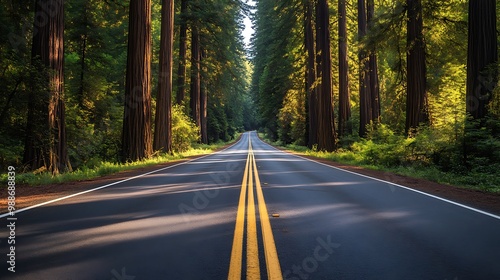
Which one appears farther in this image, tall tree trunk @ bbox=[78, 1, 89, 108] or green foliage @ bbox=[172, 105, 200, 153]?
green foliage @ bbox=[172, 105, 200, 153]

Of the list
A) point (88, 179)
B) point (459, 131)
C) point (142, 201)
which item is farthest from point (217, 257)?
point (459, 131)

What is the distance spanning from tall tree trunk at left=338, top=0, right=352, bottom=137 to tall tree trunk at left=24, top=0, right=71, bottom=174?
64.2ft

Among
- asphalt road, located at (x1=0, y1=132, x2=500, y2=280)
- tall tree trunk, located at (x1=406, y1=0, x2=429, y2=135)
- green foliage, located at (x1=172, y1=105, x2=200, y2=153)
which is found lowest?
asphalt road, located at (x1=0, y1=132, x2=500, y2=280)

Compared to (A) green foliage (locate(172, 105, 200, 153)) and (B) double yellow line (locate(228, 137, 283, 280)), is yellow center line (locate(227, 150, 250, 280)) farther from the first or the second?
(A) green foliage (locate(172, 105, 200, 153))

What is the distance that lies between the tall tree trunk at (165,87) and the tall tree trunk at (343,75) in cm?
1229

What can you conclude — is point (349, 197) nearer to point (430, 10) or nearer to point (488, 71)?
point (488, 71)

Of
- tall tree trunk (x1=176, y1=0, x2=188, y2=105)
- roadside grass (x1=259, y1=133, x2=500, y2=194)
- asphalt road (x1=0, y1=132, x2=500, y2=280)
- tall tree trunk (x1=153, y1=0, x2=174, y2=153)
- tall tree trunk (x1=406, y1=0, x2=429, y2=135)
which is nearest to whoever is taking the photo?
asphalt road (x1=0, y1=132, x2=500, y2=280)

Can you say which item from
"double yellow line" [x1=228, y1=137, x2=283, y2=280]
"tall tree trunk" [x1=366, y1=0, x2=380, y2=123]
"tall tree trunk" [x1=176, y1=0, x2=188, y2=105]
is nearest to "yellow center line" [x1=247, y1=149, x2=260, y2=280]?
"double yellow line" [x1=228, y1=137, x2=283, y2=280]

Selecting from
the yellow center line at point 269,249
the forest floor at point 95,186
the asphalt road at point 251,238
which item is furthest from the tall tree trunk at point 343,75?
the yellow center line at point 269,249

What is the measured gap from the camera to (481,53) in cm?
1309

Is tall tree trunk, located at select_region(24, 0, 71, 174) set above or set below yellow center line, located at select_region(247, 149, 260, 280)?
above

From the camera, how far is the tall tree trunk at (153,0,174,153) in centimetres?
2325

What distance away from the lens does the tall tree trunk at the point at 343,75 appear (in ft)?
89.6

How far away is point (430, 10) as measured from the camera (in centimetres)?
1631
